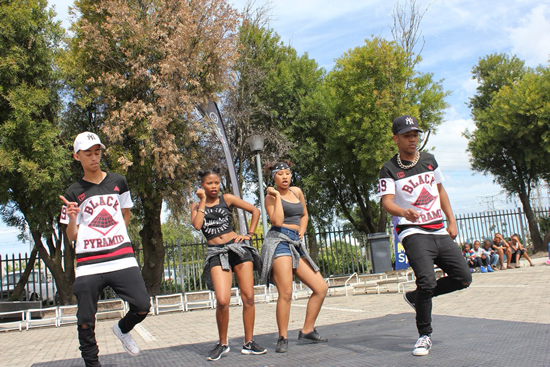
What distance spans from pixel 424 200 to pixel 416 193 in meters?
0.09

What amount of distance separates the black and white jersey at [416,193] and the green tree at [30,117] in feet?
37.0

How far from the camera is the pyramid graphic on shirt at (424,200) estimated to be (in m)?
4.34

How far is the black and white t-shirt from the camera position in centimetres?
407

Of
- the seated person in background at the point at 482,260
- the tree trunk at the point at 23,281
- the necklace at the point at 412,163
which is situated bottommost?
the seated person in background at the point at 482,260

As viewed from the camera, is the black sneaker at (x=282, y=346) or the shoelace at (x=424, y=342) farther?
the black sneaker at (x=282, y=346)

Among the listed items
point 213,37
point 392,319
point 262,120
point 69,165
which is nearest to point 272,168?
point 392,319

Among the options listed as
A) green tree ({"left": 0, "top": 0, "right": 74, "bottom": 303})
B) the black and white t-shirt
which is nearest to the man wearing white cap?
the black and white t-shirt

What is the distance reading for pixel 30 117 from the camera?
13.5 meters

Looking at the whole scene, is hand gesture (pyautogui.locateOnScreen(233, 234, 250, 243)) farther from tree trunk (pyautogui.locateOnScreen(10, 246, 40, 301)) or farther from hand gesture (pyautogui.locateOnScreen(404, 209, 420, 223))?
tree trunk (pyautogui.locateOnScreen(10, 246, 40, 301))

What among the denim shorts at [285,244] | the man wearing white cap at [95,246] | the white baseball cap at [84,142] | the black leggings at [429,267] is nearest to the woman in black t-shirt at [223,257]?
the denim shorts at [285,244]

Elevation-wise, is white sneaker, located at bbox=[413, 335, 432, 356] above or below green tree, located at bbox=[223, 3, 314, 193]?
below

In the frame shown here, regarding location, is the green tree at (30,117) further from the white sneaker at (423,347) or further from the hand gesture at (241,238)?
the white sneaker at (423,347)

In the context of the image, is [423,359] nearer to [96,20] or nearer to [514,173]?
[96,20]

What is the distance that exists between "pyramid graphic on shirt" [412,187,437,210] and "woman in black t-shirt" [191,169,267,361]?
5.26 feet
